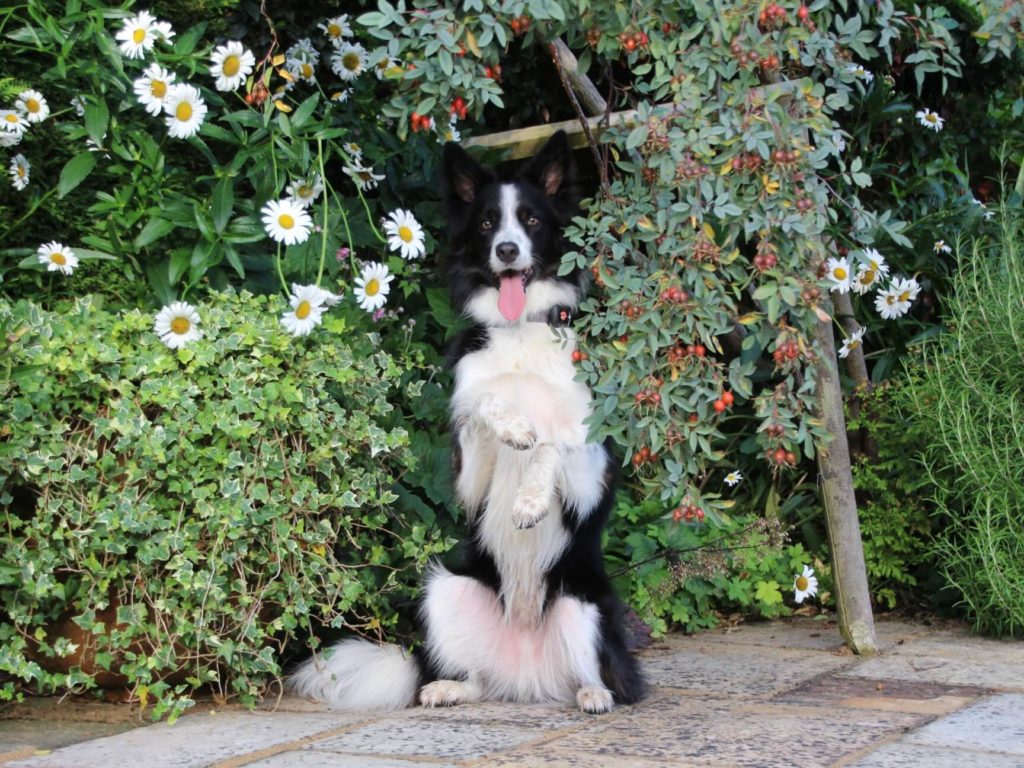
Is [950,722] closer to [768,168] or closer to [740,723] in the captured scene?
[740,723]

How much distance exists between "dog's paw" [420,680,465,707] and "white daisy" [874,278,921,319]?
89.7 inches

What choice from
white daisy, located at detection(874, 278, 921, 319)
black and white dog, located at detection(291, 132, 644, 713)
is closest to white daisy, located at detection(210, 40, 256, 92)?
black and white dog, located at detection(291, 132, 644, 713)

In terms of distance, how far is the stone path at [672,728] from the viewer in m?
2.70

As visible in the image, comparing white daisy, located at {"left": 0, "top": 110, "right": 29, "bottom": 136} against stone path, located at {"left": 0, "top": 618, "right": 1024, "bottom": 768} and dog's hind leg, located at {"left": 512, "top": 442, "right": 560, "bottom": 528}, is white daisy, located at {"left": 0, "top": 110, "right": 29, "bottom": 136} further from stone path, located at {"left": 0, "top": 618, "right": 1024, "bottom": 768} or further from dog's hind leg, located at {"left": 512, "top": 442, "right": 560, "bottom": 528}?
dog's hind leg, located at {"left": 512, "top": 442, "right": 560, "bottom": 528}

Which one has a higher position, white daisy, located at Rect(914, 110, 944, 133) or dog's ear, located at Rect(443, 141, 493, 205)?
white daisy, located at Rect(914, 110, 944, 133)

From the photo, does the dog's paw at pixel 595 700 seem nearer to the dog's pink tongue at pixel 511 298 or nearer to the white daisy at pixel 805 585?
the dog's pink tongue at pixel 511 298

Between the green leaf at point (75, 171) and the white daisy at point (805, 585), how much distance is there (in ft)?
8.99

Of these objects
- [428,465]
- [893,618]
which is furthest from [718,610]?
[428,465]

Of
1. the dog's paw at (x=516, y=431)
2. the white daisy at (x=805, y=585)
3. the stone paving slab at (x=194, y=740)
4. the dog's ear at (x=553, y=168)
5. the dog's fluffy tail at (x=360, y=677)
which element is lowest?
the stone paving slab at (x=194, y=740)

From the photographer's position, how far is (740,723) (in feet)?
9.93

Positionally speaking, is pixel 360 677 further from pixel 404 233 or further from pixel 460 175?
pixel 460 175

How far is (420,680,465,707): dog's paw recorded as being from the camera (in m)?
3.44

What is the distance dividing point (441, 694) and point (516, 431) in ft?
2.50

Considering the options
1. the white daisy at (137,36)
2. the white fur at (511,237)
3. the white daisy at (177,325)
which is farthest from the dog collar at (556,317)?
the white daisy at (137,36)
